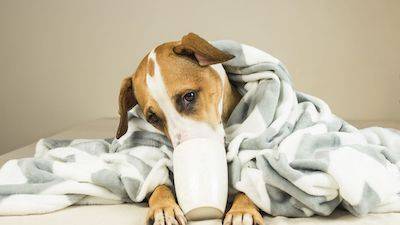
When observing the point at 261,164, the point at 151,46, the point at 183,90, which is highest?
the point at 183,90

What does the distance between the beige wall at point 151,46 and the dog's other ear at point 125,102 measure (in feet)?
4.60

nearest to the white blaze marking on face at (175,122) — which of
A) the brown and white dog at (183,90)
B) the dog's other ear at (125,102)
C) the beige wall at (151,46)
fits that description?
the brown and white dog at (183,90)

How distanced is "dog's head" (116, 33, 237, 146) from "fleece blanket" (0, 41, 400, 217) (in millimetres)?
79

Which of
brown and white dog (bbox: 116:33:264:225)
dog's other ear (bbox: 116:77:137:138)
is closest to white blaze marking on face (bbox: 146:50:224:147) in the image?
brown and white dog (bbox: 116:33:264:225)

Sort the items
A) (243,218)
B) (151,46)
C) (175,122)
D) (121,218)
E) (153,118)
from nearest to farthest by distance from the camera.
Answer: (243,218)
(121,218)
(175,122)
(153,118)
(151,46)

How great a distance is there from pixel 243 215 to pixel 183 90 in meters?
0.38

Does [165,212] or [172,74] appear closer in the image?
[165,212]

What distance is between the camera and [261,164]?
3.28 feet

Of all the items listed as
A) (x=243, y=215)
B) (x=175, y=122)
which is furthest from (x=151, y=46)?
(x=243, y=215)

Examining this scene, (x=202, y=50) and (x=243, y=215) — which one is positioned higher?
(x=202, y=50)

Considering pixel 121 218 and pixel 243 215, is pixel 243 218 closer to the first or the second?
pixel 243 215

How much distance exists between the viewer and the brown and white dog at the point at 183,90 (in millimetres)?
1094

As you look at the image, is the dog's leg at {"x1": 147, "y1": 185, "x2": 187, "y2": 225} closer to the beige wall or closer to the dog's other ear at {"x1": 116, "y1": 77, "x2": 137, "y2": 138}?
the dog's other ear at {"x1": 116, "y1": 77, "x2": 137, "y2": 138}

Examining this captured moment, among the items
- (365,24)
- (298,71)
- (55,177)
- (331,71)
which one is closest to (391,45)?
(365,24)
